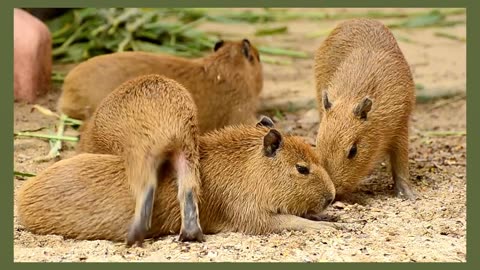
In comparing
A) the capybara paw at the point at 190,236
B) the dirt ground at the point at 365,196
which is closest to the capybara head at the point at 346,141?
the dirt ground at the point at 365,196

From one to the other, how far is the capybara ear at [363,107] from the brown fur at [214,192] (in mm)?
606

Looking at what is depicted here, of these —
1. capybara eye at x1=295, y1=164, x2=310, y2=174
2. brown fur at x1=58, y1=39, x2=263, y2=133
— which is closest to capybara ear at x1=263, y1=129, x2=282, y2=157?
capybara eye at x1=295, y1=164, x2=310, y2=174

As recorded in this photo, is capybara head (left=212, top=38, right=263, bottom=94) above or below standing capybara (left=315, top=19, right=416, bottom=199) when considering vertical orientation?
above

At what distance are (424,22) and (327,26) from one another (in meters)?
1.21

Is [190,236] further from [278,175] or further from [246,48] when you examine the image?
[246,48]

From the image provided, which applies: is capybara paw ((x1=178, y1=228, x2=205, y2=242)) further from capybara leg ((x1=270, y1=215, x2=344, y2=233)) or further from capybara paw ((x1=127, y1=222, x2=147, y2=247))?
capybara leg ((x1=270, y1=215, x2=344, y2=233))

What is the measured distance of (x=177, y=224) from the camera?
6.55 meters

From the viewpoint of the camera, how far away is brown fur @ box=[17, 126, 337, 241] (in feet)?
21.1

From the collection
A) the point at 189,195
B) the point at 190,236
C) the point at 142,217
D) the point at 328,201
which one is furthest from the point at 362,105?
the point at 142,217

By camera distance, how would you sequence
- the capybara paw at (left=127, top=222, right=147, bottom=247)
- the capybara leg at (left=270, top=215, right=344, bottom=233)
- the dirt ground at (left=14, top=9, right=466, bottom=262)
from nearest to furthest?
the dirt ground at (left=14, top=9, right=466, bottom=262) < the capybara paw at (left=127, top=222, right=147, bottom=247) < the capybara leg at (left=270, top=215, right=344, bottom=233)

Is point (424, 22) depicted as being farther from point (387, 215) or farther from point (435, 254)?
point (435, 254)

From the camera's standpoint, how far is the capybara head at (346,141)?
721 centimetres

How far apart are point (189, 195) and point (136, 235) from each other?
0.45 m

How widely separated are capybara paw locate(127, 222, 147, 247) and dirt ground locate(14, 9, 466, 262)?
0.07 meters
